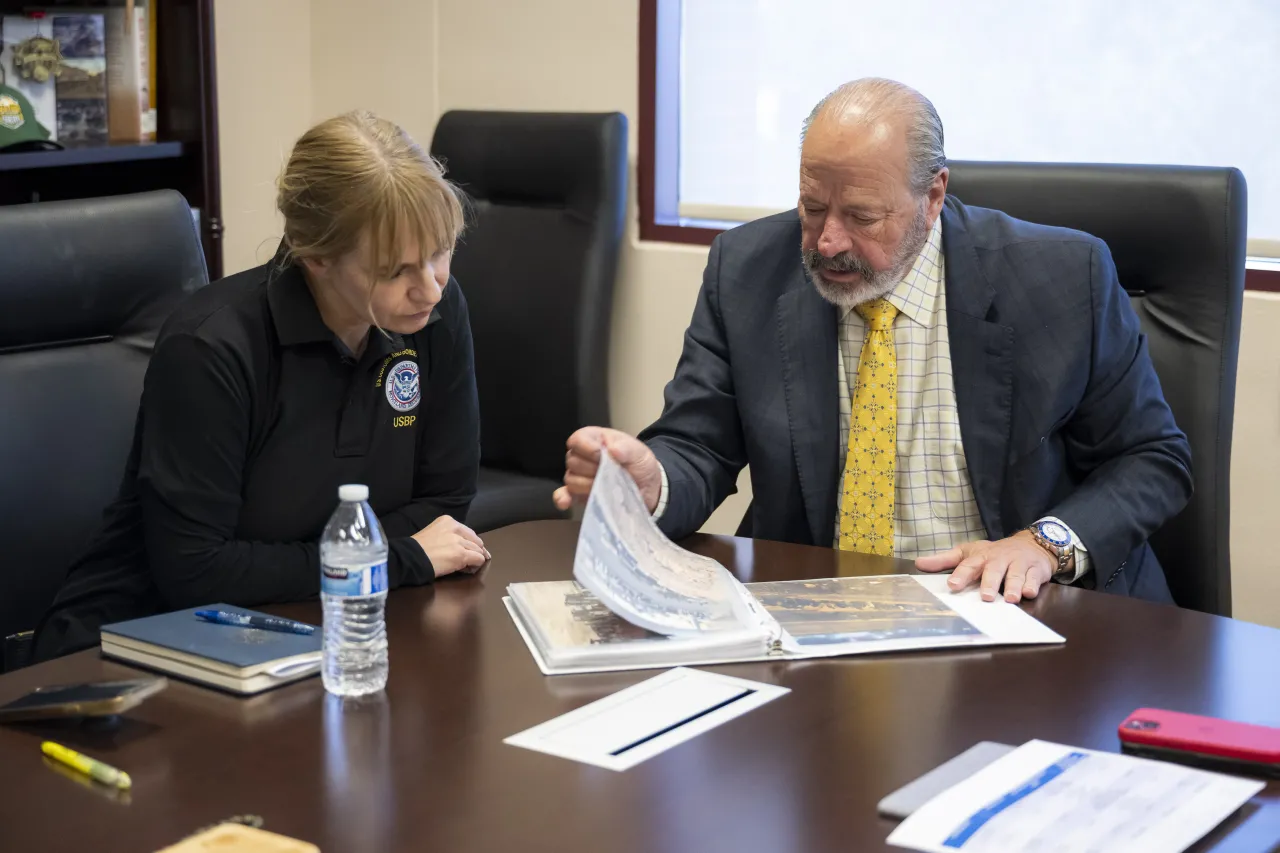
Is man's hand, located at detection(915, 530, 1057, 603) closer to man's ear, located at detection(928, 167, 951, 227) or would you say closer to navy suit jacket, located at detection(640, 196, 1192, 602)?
navy suit jacket, located at detection(640, 196, 1192, 602)

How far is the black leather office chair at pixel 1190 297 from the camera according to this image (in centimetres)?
190

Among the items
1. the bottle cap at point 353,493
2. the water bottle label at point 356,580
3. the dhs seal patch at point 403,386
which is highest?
the dhs seal patch at point 403,386

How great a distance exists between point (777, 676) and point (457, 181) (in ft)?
7.40

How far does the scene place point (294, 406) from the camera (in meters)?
1.74

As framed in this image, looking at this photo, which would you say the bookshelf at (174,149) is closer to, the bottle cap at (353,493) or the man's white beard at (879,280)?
the man's white beard at (879,280)

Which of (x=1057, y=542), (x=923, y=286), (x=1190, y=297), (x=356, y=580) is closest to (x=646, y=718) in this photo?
(x=356, y=580)

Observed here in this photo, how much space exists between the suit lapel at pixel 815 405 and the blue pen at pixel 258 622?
0.81 m

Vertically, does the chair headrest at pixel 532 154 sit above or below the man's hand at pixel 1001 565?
above

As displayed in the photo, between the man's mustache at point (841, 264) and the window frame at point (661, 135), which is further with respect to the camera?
the window frame at point (661, 135)

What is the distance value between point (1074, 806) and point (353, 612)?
646 millimetres

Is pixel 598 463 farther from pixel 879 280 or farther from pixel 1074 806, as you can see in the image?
pixel 1074 806

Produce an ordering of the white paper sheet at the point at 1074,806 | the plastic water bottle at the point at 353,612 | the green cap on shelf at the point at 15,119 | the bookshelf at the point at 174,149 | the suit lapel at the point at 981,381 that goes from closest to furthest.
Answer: the white paper sheet at the point at 1074,806 < the plastic water bottle at the point at 353,612 < the suit lapel at the point at 981,381 < the green cap on shelf at the point at 15,119 < the bookshelf at the point at 174,149

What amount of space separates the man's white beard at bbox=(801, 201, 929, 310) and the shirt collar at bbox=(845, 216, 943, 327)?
0.01m

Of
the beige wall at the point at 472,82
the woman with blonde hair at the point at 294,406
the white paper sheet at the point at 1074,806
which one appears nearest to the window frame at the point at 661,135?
the beige wall at the point at 472,82
